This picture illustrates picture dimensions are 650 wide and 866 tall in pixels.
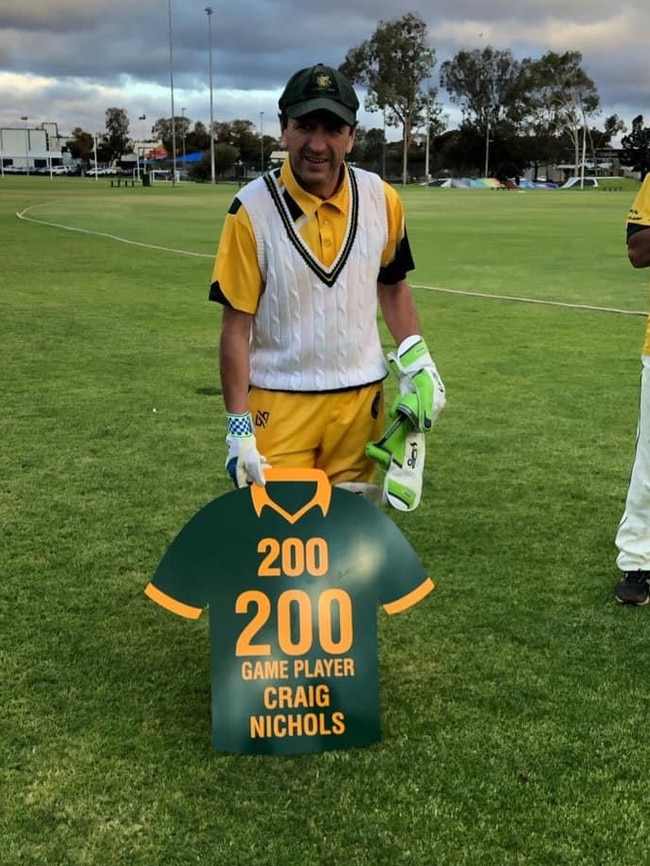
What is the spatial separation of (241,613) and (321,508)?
1.33 feet

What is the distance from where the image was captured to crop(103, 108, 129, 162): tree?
136500mm

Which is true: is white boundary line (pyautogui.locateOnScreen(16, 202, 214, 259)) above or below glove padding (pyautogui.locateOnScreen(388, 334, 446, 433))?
below

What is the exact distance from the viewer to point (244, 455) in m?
2.97

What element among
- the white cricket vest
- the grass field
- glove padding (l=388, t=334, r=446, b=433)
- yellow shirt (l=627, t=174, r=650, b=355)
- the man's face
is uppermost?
the man's face

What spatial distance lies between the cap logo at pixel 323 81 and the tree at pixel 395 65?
95941 mm

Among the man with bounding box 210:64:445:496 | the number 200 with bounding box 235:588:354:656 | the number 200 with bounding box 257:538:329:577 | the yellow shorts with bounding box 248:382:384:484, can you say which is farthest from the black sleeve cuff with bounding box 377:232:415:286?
the number 200 with bounding box 235:588:354:656

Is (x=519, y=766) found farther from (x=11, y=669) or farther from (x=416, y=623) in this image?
(x=11, y=669)

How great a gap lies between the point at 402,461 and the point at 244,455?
0.53 metres

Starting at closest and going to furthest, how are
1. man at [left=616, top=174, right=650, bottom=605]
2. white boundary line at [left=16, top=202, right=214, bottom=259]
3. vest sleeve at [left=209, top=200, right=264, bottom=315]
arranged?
vest sleeve at [left=209, top=200, right=264, bottom=315]
man at [left=616, top=174, right=650, bottom=605]
white boundary line at [left=16, top=202, right=214, bottom=259]

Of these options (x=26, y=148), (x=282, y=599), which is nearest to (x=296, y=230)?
(x=282, y=599)

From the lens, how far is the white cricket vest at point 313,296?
9.79 feet

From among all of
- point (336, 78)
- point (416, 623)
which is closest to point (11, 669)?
point (416, 623)

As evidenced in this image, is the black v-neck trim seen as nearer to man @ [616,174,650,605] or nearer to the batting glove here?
the batting glove

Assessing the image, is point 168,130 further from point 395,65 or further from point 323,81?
point 323,81
